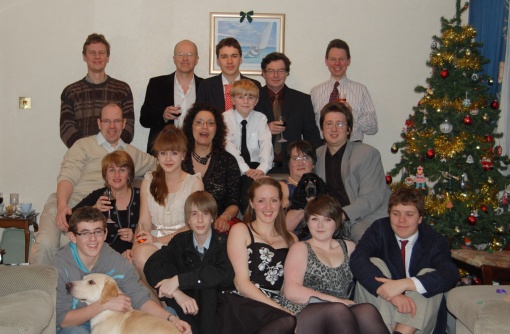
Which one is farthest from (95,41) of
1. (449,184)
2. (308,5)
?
(449,184)

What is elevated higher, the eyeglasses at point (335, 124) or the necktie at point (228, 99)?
the necktie at point (228, 99)

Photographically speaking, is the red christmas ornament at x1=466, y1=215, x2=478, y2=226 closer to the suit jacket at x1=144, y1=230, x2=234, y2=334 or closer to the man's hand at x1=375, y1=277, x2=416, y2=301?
the man's hand at x1=375, y1=277, x2=416, y2=301

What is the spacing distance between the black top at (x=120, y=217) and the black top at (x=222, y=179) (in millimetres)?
465

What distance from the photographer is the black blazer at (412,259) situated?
3.59 metres

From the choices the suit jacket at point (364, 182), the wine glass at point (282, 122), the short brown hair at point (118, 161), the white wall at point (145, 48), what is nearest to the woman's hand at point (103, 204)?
the short brown hair at point (118, 161)

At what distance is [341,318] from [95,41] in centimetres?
341

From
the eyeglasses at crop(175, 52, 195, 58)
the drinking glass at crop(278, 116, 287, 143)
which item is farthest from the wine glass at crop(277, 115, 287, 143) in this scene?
the eyeglasses at crop(175, 52, 195, 58)

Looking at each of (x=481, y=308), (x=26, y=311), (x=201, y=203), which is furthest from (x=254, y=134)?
(x=26, y=311)

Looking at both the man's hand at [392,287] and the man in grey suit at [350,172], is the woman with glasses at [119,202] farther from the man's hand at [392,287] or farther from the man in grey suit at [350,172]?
the man's hand at [392,287]

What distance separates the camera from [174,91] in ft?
18.7

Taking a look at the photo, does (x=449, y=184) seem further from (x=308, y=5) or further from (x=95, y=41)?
(x=95, y=41)

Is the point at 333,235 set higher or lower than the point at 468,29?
lower

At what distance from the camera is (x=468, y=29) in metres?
5.59

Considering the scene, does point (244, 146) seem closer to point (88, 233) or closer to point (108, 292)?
point (88, 233)
